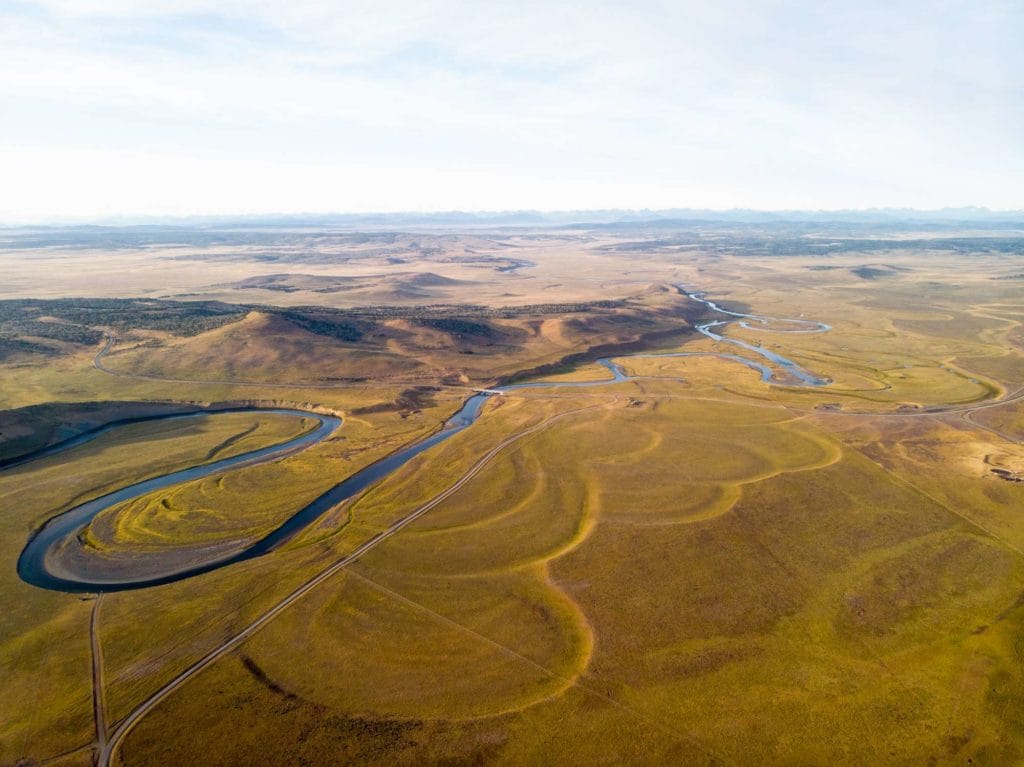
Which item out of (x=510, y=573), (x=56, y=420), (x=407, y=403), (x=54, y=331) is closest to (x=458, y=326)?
(x=407, y=403)

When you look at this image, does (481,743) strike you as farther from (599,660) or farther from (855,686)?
(855,686)

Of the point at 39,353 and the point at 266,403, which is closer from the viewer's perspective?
the point at 266,403

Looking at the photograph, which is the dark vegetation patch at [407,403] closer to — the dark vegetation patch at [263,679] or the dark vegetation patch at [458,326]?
the dark vegetation patch at [458,326]

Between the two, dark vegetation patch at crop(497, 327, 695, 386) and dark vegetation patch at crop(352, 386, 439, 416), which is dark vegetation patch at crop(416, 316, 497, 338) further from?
dark vegetation patch at crop(352, 386, 439, 416)

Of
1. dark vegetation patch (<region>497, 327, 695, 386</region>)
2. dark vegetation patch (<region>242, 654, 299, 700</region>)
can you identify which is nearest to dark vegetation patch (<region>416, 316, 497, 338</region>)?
dark vegetation patch (<region>497, 327, 695, 386</region>)

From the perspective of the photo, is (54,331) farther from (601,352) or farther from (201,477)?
(601,352)

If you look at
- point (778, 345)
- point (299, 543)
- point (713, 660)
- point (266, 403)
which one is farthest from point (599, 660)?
point (778, 345)
